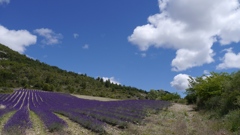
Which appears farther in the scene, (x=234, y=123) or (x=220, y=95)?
(x=220, y=95)

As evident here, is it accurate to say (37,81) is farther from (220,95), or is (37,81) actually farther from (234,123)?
(234,123)

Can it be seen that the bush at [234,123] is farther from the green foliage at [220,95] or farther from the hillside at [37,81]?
the hillside at [37,81]

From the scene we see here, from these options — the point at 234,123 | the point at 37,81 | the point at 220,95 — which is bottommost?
the point at 234,123

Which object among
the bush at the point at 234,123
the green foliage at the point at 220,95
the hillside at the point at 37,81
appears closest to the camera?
the bush at the point at 234,123

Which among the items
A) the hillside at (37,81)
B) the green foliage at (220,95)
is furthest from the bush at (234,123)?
the hillside at (37,81)

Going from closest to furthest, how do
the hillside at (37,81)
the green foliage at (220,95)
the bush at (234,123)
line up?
the bush at (234,123)
the green foliage at (220,95)
the hillside at (37,81)

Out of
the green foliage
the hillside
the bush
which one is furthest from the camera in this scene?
the hillside

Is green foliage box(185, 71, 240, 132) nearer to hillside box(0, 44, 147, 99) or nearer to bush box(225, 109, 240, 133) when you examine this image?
bush box(225, 109, 240, 133)

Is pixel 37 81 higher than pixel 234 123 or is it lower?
higher

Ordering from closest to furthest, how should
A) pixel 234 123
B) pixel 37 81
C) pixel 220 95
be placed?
pixel 234 123, pixel 220 95, pixel 37 81

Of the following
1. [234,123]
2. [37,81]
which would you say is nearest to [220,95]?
[234,123]

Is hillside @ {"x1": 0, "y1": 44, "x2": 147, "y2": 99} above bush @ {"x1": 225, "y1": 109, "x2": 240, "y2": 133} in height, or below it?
above

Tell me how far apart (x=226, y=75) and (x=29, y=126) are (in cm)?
1975

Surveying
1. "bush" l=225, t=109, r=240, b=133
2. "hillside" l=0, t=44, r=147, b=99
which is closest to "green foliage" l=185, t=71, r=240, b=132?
"bush" l=225, t=109, r=240, b=133
